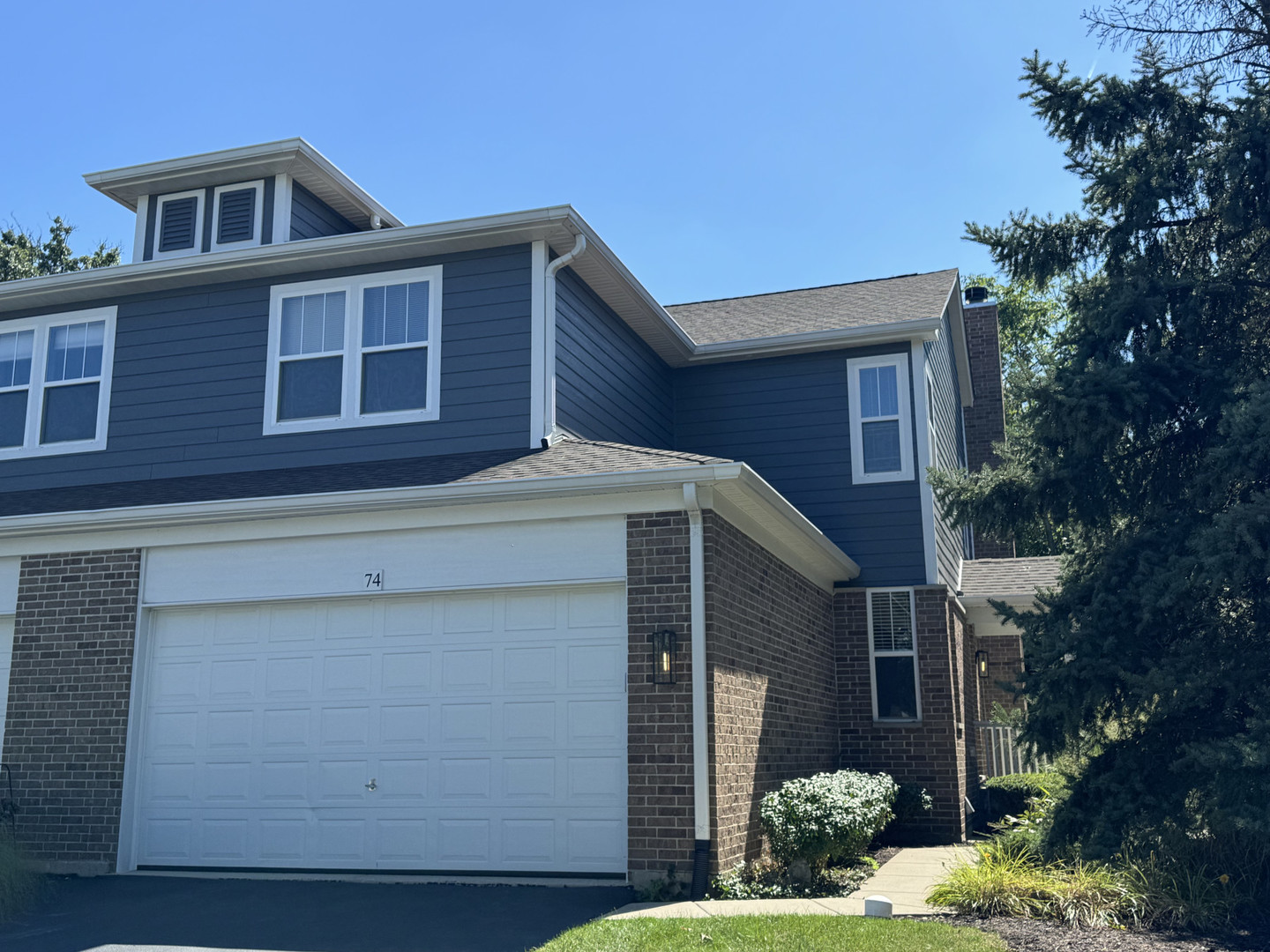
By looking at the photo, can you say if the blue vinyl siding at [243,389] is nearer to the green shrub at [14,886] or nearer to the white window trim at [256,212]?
the white window trim at [256,212]

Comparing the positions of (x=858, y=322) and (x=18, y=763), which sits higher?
(x=858, y=322)

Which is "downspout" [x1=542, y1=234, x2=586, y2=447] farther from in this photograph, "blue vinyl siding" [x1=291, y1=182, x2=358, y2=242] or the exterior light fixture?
"blue vinyl siding" [x1=291, y1=182, x2=358, y2=242]

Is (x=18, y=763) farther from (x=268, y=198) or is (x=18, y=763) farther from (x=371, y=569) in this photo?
(x=268, y=198)

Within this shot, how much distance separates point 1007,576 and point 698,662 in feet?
32.3

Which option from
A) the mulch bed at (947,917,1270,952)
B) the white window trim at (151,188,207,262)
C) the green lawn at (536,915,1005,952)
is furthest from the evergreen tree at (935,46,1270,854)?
the white window trim at (151,188,207,262)

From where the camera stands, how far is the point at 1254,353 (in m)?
10.3

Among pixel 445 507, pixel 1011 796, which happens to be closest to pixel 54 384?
pixel 445 507

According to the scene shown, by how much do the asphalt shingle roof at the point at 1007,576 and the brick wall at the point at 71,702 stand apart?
1083cm

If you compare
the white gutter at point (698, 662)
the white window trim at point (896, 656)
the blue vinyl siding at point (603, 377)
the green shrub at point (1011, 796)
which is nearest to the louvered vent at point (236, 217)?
the blue vinyl siding at point (603, 377)

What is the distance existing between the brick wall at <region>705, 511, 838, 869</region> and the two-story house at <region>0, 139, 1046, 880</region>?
0.17ft

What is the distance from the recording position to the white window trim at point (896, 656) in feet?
45.7

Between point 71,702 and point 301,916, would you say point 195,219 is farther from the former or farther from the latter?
point 301,916

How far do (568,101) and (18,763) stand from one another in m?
8.26

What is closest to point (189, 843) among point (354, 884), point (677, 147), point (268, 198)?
point (354, 884)
